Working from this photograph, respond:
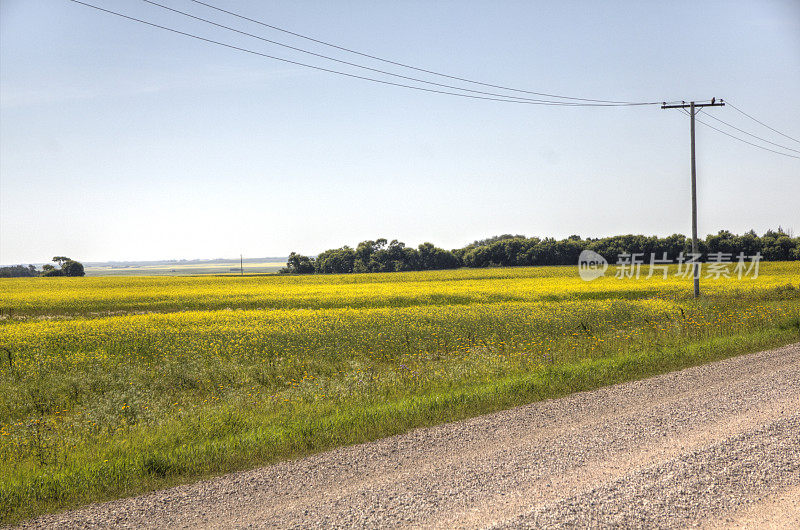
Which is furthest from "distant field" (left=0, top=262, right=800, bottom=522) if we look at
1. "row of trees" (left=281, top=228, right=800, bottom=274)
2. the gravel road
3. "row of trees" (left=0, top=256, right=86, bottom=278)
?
"row of trees" (left=0, top=256, right=86, bottom=278)

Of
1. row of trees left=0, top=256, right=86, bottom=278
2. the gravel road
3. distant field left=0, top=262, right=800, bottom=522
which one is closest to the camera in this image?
the gravel road

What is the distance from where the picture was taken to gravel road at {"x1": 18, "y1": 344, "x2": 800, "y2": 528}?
508 centimetres

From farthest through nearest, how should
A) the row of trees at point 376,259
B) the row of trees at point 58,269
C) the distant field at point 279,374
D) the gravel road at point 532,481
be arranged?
the row of trees at point 58,269, the row of trees at point 376,259, the distant field at point 279,374, the gravel road at point 532,481

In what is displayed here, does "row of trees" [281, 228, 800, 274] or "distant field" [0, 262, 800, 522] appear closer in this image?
"distant field" [0, 262, 800, 522]

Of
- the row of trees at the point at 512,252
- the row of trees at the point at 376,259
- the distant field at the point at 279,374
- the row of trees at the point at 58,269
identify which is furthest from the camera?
the row of trees at the point at 58,269

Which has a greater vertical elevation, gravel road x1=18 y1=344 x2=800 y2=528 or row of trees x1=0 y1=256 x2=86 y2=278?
row of trees x1=0 y1=256 x2=86 y2=278

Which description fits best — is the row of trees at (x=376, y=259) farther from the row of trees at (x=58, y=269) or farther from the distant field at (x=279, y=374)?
the distant field at (x=279, y=374)

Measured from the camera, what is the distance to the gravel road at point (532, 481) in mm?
5078

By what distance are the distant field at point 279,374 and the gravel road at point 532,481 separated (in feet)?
2.26

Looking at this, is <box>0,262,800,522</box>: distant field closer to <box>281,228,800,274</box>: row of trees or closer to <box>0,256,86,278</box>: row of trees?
<box>281,228,800,274</box>: row of trees

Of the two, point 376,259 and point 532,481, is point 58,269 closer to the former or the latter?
point 376,259

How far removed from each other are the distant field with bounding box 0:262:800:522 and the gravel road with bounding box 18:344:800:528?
2.26 feet

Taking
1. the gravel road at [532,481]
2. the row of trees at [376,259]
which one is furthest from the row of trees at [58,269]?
the gravel road at [532,481]

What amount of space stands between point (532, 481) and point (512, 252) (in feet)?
312
